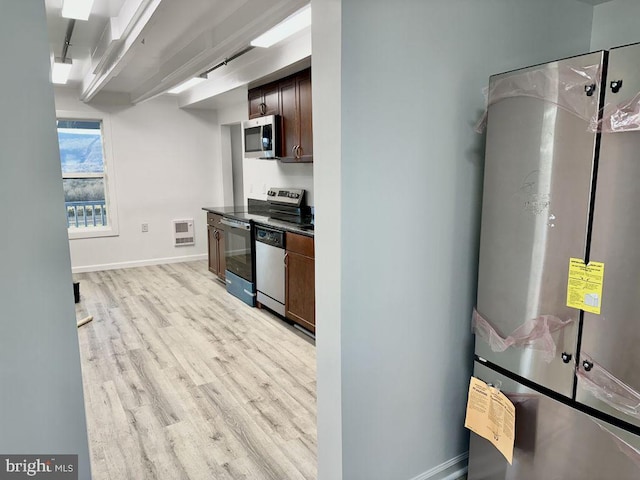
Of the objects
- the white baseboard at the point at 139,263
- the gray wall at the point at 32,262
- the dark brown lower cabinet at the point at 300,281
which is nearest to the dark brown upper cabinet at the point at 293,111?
the dark brown lower cabinet at the point at 300,281

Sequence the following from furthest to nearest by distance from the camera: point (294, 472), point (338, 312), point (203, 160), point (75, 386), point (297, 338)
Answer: point (203, 160) < point (297, 338) < point (294, 472) < point (338, 312) < point (75, 386)

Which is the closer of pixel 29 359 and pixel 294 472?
pixel 29 359

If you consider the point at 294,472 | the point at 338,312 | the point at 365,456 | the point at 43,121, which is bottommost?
the point at 294,472

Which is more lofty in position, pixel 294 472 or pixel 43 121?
pixel 43 121

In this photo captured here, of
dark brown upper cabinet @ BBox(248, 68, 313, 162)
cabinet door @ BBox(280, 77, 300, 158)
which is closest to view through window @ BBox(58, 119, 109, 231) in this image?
dark brown upper cabinet @ BBox(248, 68, 313, 162)

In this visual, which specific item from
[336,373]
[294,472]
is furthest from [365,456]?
[294,472]

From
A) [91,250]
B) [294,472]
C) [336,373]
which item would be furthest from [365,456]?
[91,250]

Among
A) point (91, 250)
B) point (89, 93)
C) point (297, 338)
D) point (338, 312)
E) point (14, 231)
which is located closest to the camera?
point (14, 231)

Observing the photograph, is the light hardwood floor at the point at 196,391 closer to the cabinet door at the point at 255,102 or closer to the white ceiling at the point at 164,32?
the cabinet door at the point at 255,102

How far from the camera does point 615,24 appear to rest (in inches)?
77.1

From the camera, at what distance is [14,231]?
84 centimetres

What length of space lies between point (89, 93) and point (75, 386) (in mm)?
5139

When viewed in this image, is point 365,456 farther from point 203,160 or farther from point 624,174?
point 203,160

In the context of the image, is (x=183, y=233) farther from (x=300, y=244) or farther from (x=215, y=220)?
(x=300, y=244)
